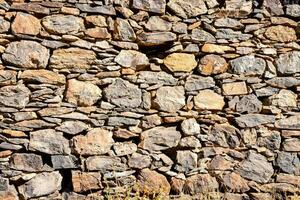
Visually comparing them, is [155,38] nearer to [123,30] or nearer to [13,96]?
[123,30]

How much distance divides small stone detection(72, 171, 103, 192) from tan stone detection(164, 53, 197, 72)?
1.16 meters

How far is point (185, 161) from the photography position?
3820 millimetres

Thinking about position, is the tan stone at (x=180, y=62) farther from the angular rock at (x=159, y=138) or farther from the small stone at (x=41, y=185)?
the small stone at (x=41, y=185)

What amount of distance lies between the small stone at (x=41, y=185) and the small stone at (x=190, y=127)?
3.87 ft

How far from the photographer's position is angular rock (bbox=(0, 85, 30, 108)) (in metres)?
3.40

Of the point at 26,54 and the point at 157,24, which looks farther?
the point at 157,24

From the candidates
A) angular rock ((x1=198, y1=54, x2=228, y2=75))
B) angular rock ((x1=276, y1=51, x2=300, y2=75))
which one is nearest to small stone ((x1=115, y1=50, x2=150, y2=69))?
angular rock ((x1=198, y1=54, x2=228, y2=75))

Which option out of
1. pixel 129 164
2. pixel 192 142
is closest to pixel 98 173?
pixel 129 164

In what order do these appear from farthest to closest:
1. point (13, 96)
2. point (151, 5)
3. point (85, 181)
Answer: point (151, 5), point (85, 181), point (13, 96)

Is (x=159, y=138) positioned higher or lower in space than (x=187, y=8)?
lower

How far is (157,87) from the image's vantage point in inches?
148

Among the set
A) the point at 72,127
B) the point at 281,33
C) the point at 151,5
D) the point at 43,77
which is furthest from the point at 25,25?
the point at 281,33

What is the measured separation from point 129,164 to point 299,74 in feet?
5.99

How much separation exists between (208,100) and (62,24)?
4.82 ft
